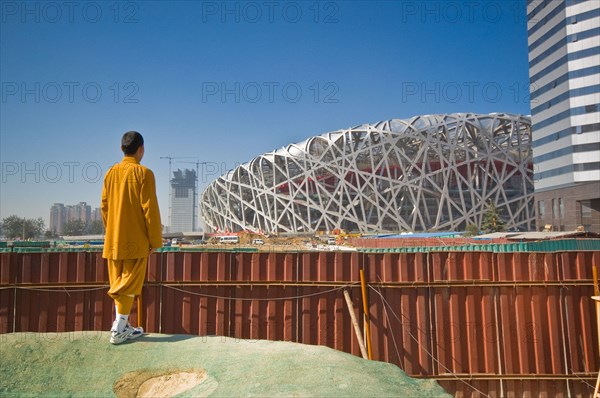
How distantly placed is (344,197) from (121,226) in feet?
188

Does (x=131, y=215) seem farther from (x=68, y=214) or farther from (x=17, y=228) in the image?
(x=68, y=214)

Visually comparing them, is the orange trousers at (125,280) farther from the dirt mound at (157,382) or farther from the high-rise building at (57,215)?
the high-rise building at (57,215)

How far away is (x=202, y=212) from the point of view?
84.4m

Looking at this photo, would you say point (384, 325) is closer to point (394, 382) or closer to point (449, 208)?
point (394, 382)

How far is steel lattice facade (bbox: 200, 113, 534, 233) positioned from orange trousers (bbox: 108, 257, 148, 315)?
5459cm

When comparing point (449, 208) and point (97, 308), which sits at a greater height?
point (449, 208)

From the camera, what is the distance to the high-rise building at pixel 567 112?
136 ft

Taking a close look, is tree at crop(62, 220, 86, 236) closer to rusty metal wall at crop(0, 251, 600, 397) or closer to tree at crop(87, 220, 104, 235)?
tree at crop(87, 220, 104, 235)

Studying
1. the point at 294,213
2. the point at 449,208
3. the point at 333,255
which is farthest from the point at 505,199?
the point at 333,255

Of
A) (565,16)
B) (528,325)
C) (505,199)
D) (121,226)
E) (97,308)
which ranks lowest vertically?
(528,325)

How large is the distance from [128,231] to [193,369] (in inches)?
57.4

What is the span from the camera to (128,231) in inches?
158

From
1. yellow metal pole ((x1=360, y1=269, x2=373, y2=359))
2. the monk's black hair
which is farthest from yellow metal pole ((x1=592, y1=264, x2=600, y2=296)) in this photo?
the monk's black hair

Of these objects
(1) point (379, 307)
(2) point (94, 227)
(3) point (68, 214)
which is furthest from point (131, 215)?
(3) point (68, 214)
